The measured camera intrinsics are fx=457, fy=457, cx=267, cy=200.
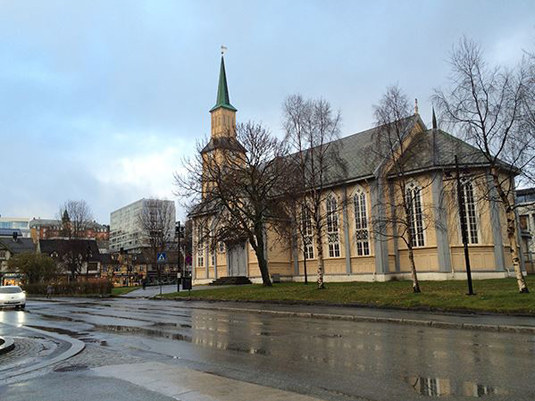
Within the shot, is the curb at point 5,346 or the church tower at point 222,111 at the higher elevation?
the church tower at point 222,111

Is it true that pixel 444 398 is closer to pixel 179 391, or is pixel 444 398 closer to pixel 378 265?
pixel 179 391

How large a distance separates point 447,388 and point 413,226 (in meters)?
29.4

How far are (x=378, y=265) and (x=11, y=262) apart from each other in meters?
51.4

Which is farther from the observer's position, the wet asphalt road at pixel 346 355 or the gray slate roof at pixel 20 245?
the gray slate roof at pixel 20 245

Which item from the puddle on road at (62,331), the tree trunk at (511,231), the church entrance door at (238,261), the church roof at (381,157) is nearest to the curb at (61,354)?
the puddle on road at (62,331)

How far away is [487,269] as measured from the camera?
3269 cm

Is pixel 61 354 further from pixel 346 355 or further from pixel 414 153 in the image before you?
pixel 414 153

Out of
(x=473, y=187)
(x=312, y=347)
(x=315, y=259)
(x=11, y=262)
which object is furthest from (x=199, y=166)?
(x=11, y=262)

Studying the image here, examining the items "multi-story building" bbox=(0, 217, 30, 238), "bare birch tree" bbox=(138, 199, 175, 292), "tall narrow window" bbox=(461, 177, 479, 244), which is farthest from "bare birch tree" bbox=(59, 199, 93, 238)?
"multi-story building" bbox=(0, 217, 30, 238)

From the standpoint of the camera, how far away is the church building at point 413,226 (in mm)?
32688

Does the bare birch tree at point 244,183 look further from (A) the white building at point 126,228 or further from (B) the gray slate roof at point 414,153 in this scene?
(A) the white building at point 126,228

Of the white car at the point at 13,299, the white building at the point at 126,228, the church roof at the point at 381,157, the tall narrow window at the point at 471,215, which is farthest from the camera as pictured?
the white building at the point at 126,228

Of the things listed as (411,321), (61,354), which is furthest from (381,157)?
(61,354)

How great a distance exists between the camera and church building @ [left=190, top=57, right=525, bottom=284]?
32688 mm
